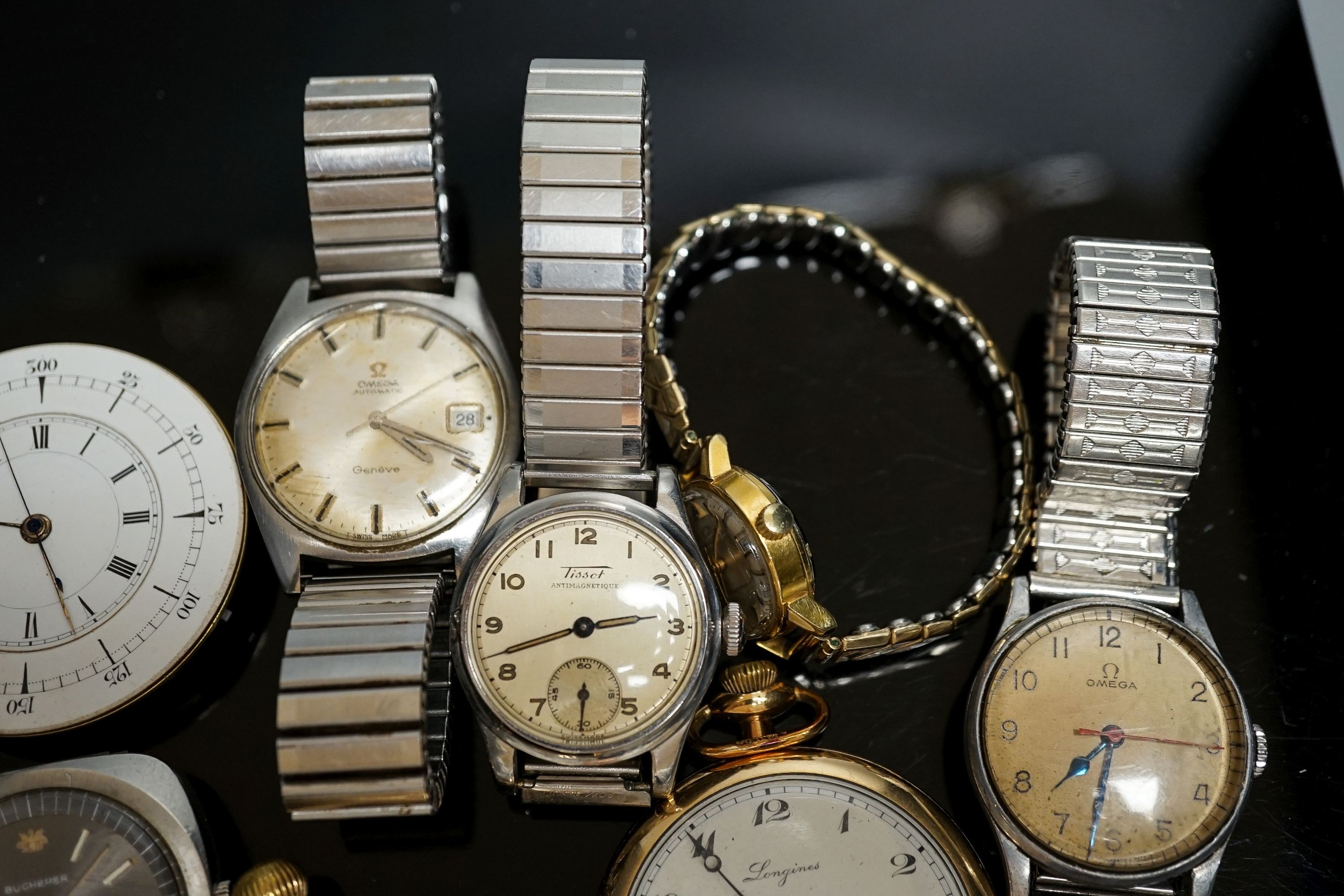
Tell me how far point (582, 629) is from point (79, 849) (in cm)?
117

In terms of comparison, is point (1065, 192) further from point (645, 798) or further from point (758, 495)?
point (645, 798)

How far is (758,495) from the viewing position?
2537mm

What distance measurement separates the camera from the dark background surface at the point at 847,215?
2.73 m

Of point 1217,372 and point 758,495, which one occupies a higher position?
point 1217,372

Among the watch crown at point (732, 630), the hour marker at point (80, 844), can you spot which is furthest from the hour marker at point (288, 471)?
the watch crown at point (732, 630)

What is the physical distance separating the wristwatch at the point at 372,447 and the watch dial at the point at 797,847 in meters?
0.57

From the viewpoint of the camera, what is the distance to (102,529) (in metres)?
2.59

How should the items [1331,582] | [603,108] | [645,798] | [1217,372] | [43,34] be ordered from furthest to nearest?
[43,34] < [1217,372] < [1331,582] < [603,108] < [645,798]

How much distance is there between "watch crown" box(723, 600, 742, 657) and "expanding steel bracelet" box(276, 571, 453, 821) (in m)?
0.65

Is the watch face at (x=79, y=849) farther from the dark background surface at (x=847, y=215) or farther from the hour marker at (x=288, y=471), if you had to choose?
the hour marker at (x=288, y=471)

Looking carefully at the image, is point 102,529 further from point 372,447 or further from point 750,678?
point 750,678

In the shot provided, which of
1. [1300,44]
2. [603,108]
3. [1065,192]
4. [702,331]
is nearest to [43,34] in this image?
[603,108]

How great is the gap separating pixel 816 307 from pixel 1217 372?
110 centimetres

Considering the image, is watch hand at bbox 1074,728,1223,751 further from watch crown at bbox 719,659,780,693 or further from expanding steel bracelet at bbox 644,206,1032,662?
watch crown at bbox 719,659,780,693
